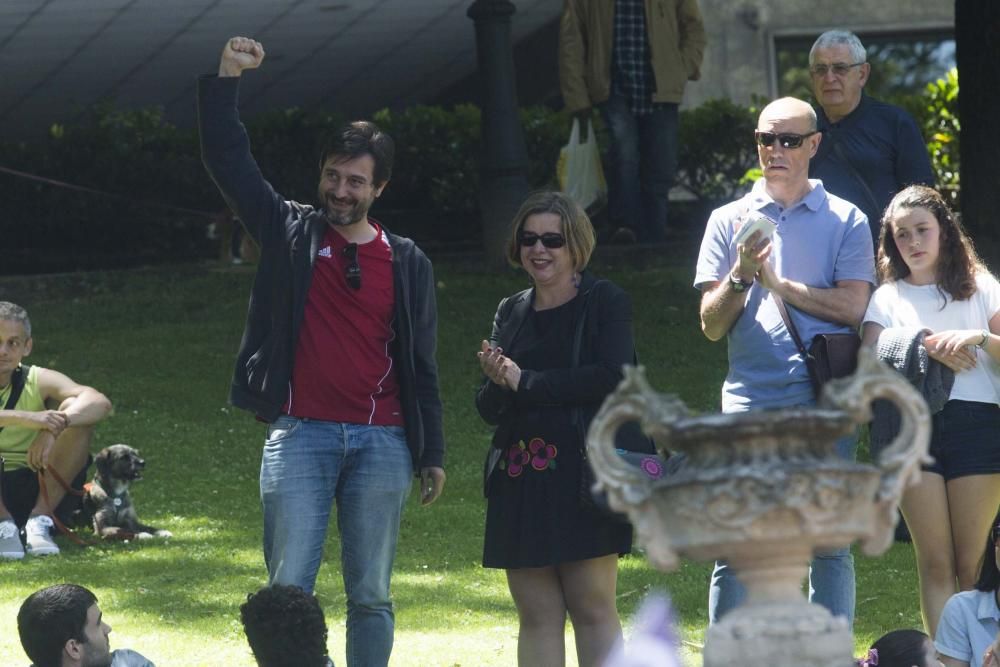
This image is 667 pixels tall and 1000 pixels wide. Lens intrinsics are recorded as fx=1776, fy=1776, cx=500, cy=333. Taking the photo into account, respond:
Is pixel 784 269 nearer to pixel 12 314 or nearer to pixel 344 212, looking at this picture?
pixel 344 212

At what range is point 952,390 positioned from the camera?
19.7 ft

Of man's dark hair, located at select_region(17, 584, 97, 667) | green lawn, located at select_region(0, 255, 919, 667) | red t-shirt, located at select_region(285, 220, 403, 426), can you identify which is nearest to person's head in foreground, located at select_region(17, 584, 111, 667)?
man's dark hair, located at select_region(17, 584, 97, 667)

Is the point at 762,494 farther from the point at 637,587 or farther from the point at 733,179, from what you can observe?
the point at 733,179

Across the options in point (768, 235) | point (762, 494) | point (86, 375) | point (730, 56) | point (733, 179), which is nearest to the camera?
point (762, 494)

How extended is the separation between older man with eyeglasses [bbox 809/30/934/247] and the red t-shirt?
6.98 feet

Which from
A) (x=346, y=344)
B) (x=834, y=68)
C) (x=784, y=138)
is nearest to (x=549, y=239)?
(x=346, y=344)

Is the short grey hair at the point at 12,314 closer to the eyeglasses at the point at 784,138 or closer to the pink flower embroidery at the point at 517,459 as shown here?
the pink flower embroidery at the point at 517,459

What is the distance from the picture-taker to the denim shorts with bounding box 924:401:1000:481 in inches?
234

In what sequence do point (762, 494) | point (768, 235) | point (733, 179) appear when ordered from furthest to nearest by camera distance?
point (733, 179) → point (768, 235) → point (762, 494)

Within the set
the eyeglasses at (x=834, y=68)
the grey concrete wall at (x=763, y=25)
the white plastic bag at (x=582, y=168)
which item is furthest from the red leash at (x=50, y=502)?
the grey concrete wall at (x=763, y=25)

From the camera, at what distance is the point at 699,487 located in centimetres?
323

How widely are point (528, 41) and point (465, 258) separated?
15.6ft

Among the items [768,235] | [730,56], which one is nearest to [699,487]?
[768,235]

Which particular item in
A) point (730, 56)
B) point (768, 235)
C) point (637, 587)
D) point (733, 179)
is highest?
point (730, 56)
